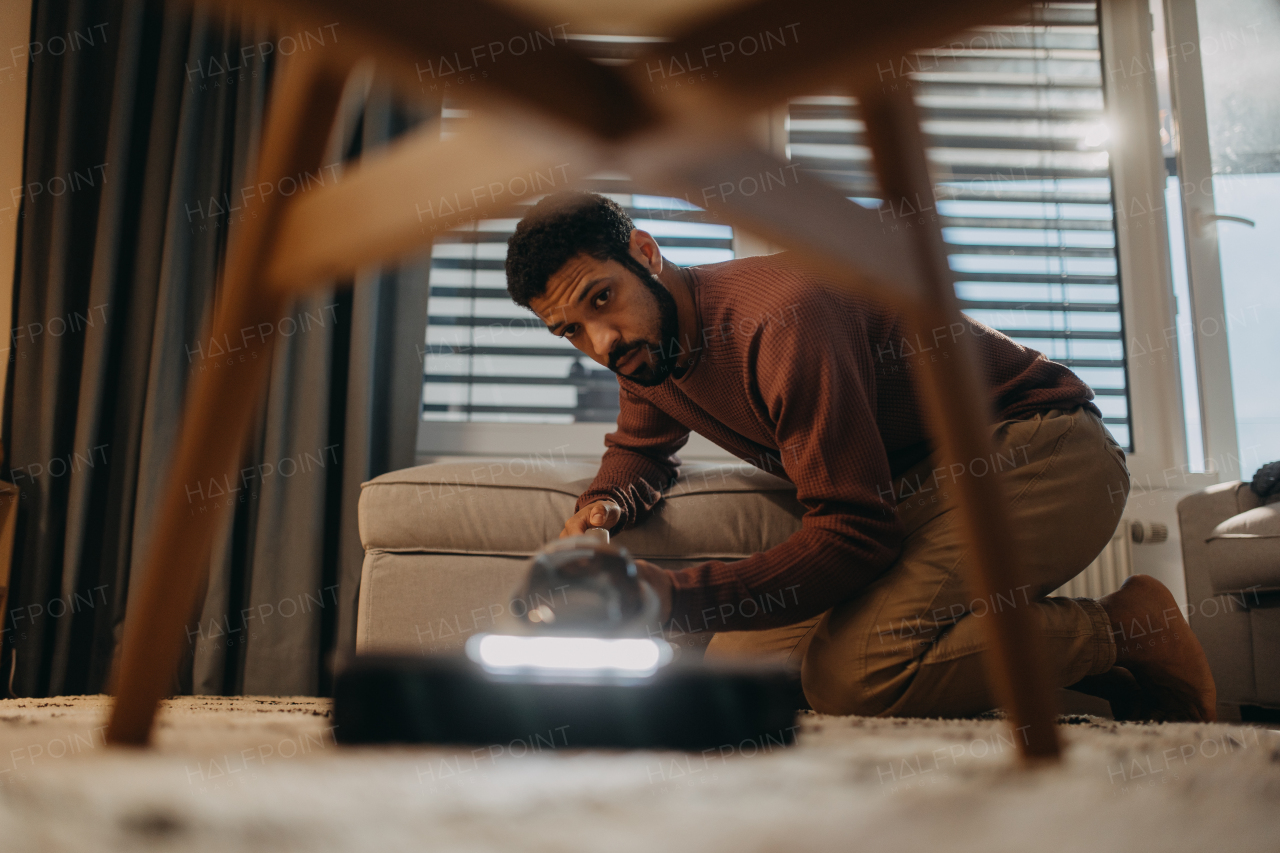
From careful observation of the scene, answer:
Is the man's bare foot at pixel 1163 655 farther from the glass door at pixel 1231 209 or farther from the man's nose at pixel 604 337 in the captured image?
the glass door at pixel 1231 209

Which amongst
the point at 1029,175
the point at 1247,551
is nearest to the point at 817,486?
the point at 1247,551

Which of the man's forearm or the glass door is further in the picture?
the glass door

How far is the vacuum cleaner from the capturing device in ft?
2.03

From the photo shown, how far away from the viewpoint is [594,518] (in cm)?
124

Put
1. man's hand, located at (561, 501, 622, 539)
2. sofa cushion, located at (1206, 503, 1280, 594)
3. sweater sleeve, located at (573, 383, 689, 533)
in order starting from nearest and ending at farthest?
1. man's hand, located at (561, 501, 622, 539)
2. sweater sleeve, located at (573, 383, 689, 533)
3. sofa cushion, located at (1206, 503, 1280, 594)

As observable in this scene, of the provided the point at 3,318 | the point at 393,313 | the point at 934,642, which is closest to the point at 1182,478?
the point at 934,642

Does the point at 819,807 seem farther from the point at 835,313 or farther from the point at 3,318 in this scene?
the point at 3,318

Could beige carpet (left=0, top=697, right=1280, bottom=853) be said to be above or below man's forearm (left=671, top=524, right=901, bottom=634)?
below

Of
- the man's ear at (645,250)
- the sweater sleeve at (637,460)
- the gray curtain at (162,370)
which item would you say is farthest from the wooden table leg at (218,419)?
the gray curtain at (162,370)

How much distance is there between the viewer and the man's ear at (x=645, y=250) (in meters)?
1.14

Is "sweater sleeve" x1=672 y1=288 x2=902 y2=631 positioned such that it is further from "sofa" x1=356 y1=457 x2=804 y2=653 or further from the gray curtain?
the gray curtain

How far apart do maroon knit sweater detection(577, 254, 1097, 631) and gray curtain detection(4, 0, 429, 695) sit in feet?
2.88

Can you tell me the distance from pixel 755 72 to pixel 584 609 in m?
0.39

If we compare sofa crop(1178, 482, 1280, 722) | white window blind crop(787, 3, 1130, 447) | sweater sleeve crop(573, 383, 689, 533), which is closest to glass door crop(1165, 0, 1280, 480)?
white window blind crop(787, 3, 1130, 447)
